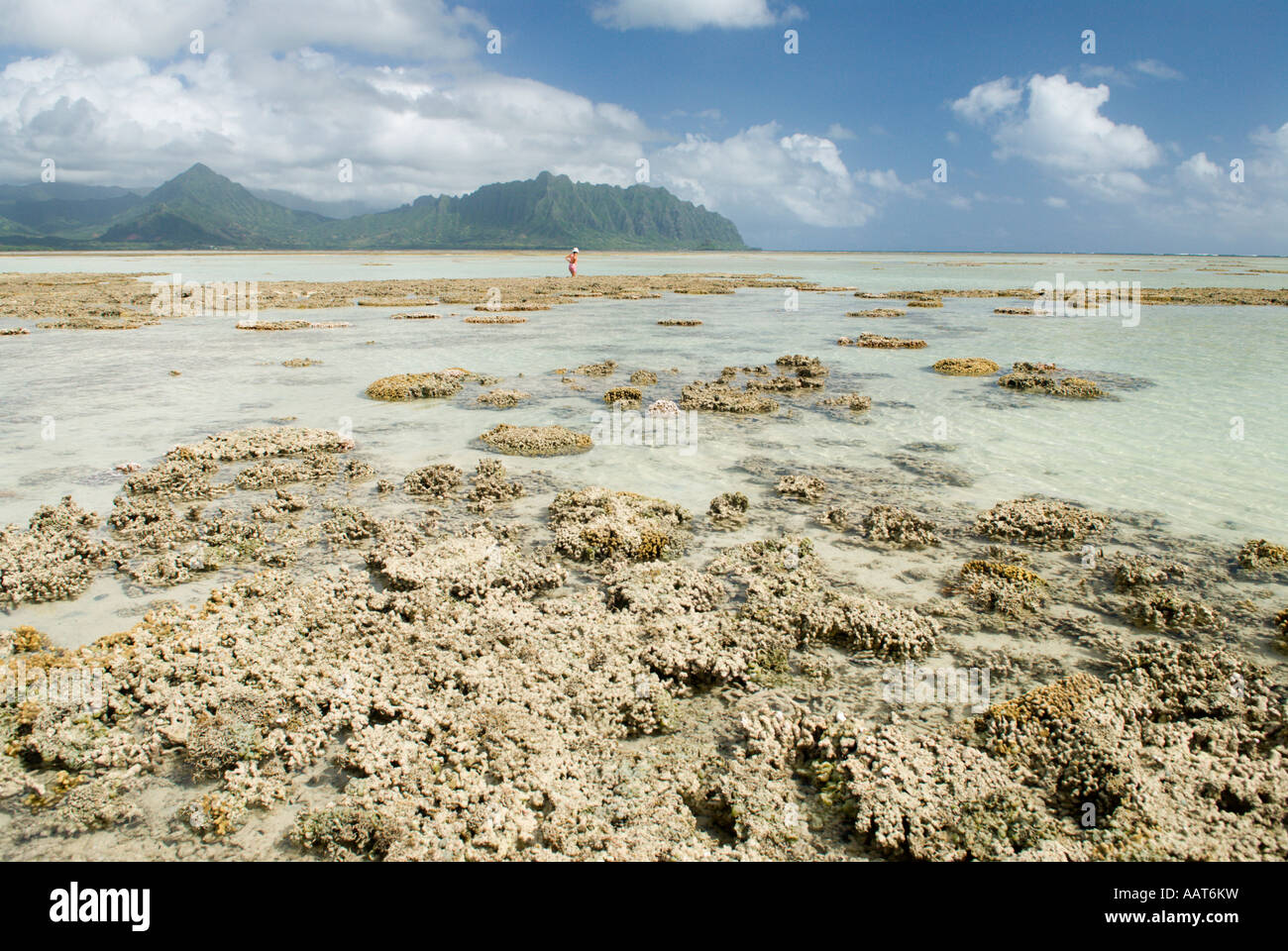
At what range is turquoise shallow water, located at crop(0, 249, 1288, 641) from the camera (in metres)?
11.7

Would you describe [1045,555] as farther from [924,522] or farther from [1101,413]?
[1101,413]

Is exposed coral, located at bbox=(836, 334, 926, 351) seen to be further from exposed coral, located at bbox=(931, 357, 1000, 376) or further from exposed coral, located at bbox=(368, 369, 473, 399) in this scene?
exposed coral, located at bbox=(368, 369, 473, 399)

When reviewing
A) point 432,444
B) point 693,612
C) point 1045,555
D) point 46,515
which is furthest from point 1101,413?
point 46,515

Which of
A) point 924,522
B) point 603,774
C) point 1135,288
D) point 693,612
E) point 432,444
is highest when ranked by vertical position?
point 1135,288

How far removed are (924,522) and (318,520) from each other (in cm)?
890

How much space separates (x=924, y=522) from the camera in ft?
31.6

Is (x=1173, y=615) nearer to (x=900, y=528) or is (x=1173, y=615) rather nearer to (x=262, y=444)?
(x=900, y=528)

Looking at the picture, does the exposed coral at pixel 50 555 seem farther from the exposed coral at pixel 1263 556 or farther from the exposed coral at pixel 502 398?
the exposed coral at pixel 1263 556

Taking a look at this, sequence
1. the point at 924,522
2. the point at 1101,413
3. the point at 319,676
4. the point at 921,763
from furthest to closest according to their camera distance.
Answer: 1. the point at 1101,413
2. the point at 924,522
3. the point at 319,676
4. the point at 921,763

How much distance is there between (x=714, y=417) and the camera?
16578mm

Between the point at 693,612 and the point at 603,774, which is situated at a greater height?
the point at 693,612

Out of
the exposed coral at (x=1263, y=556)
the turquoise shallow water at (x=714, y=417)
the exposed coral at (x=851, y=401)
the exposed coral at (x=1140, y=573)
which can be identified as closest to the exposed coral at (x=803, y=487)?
the turquoise shallow water at (x=714, y=417)

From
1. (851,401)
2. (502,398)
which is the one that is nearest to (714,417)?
(851,401)

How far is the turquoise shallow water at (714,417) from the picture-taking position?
11.7 meters
